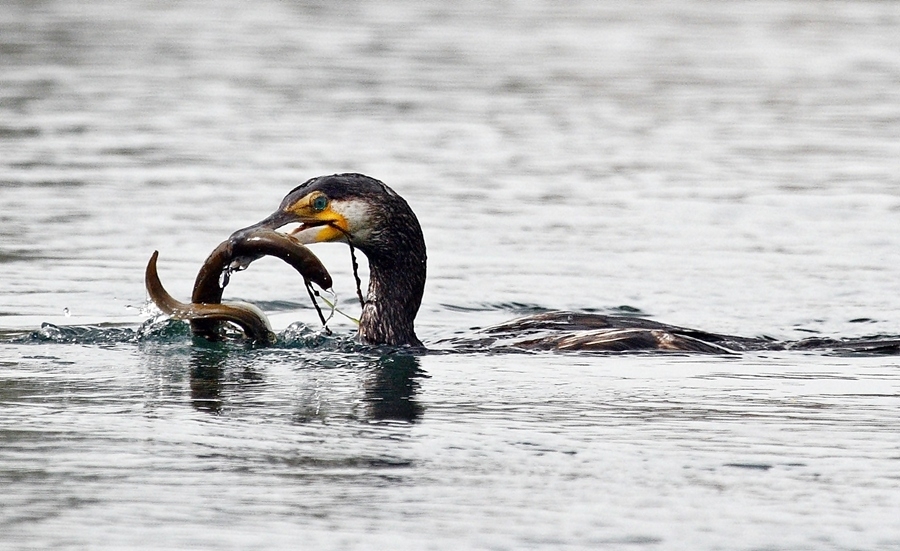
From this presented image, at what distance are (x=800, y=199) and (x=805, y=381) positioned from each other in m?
7.34

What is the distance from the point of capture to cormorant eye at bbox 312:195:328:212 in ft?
30.8

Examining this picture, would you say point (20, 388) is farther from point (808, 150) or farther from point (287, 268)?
point (808, 150)

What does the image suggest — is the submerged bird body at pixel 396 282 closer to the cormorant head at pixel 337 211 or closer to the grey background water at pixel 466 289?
the cormorant head at pixel 337 211

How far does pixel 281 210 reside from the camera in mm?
9406

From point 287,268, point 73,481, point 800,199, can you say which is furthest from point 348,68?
point 73,481

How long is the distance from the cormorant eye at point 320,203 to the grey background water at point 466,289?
0.82 metres

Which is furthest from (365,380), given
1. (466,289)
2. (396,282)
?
(466,289)

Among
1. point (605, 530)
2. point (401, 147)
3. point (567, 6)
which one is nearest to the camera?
point (605, 530)

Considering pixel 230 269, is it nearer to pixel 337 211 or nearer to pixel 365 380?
pixel 337 211

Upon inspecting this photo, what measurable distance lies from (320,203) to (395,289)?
0.88 m

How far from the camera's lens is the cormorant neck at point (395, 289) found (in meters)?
9.98

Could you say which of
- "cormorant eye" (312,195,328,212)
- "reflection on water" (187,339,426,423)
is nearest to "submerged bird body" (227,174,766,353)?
"cormorant eye" (312,195,328,212)

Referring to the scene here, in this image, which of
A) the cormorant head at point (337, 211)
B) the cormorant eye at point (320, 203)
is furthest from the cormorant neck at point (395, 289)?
the cormorant eye at point (320, 203)

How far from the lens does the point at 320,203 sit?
30.9ft
